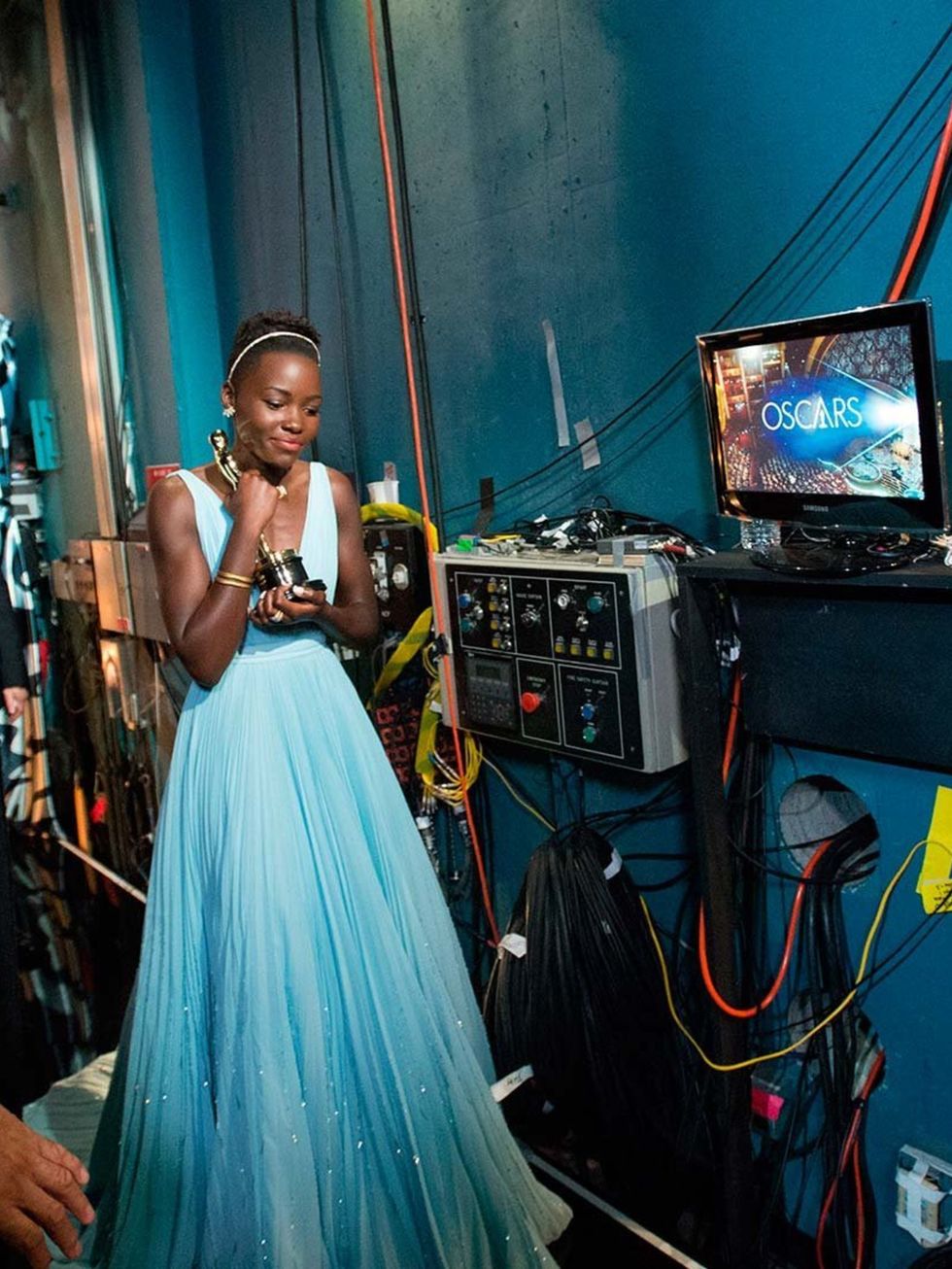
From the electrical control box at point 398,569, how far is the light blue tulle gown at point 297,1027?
2.00 ft

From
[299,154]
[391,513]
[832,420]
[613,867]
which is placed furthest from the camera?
[299,154]

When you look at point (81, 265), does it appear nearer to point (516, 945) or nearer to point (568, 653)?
point (568, 653)

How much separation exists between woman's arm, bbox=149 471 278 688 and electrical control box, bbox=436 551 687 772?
59 centimetres

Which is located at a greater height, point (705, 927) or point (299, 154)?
point (299, 154)

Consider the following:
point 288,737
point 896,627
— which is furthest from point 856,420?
point 288,737

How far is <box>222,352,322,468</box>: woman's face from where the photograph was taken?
1.86 metres

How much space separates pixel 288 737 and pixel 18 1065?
28.0 inches

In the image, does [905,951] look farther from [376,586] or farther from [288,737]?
[376,586]

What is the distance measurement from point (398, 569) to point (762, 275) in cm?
115

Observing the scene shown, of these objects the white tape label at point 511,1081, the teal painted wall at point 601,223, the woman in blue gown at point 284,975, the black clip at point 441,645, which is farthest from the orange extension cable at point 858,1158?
the black clip at point 441,645

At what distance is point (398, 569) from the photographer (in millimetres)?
2631

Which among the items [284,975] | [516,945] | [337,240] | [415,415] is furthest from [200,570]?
[337,240]

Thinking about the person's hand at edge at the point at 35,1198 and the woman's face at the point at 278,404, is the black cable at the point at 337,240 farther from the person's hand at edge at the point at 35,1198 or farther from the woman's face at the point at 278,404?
the person's hand at edge at the point at 35,1198

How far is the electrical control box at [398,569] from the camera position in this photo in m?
2.60
